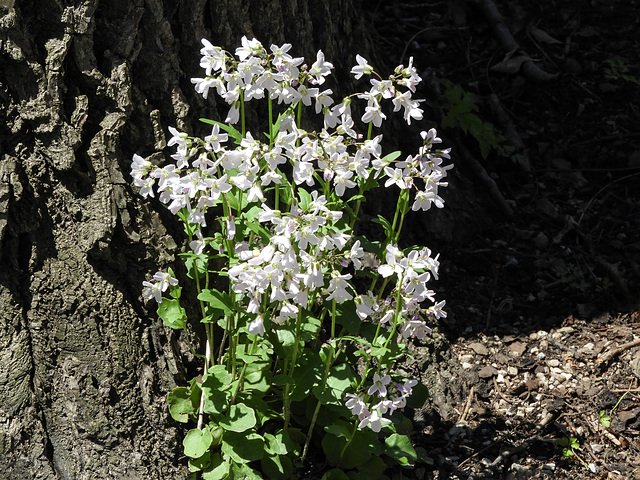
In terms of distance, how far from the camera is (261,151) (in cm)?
199

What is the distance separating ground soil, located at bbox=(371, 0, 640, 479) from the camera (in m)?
2.98

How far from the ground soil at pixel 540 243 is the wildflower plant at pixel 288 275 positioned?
0.64 m

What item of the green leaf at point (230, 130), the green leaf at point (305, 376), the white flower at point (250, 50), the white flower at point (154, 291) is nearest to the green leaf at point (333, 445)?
the green leaf at point (305, 376)

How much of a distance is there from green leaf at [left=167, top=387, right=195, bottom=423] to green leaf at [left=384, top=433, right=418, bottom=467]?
0.77m

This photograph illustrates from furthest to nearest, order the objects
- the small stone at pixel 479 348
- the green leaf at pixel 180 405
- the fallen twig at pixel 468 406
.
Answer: the small stone at pixel 479 348 < the fallen twig at pixel 468 406 < the green leaf at pixel 180 405

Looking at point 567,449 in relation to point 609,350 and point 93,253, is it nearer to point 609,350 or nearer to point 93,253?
Result: point 609,350

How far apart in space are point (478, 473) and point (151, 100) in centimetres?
202

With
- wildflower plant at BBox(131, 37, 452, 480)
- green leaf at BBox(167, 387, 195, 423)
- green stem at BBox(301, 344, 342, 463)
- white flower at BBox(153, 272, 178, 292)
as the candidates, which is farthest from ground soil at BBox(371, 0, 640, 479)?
white flower at BBox(153, 272, 178, 292)

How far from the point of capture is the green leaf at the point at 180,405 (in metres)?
2.59

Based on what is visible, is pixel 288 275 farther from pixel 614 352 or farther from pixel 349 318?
pixel 614 352

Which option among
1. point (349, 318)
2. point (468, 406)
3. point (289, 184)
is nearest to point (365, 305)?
point (349, 318)

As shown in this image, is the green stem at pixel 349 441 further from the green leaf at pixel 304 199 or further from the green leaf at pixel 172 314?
the green leaf at pixel 304 199

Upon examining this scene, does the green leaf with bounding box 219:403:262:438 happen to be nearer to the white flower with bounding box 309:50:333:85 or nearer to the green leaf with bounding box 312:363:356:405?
the green leaf with bounding box 312:363:356:405

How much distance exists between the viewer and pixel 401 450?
8.37ft
